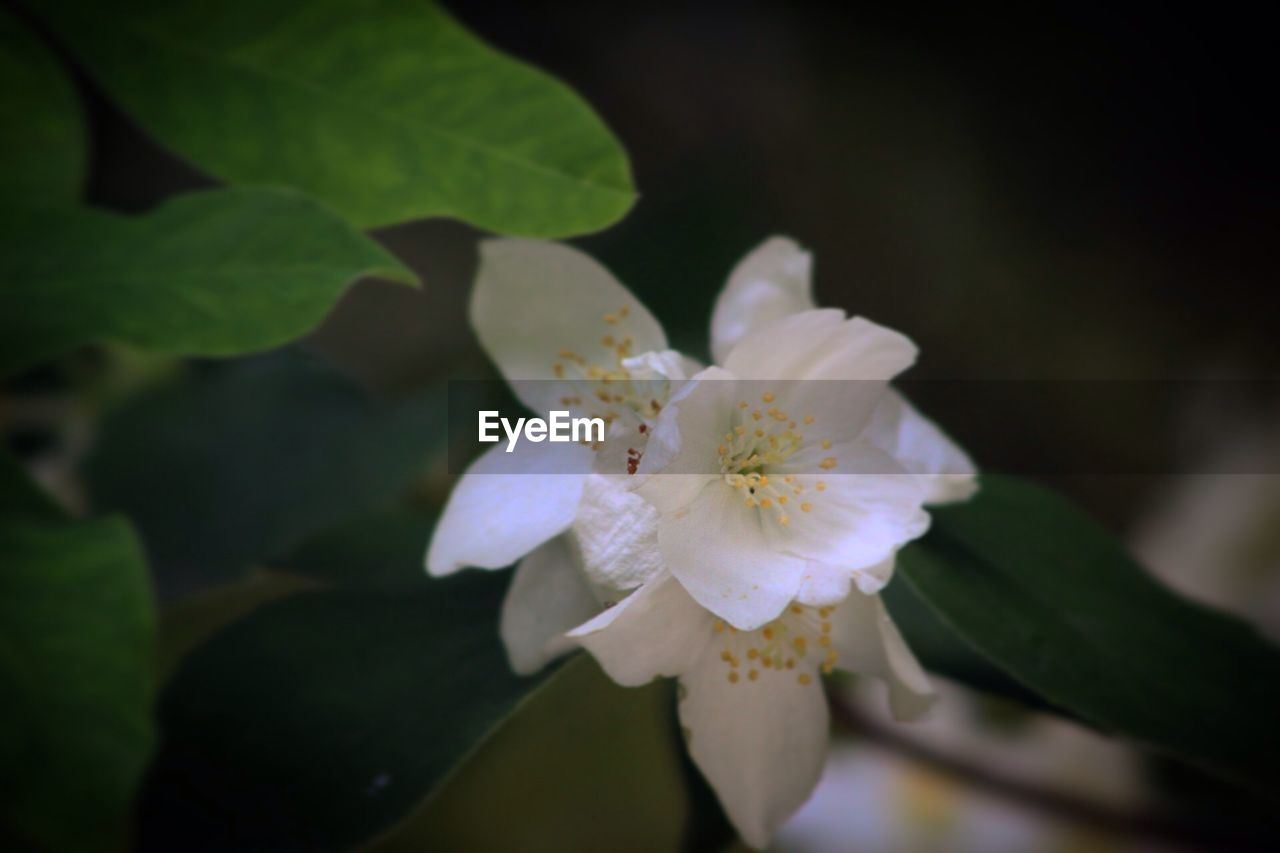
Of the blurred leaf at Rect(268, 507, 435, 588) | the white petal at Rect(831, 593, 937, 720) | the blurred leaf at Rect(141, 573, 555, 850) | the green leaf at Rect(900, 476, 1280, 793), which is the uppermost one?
the white petal at Rect(831, 593, 937, 720)

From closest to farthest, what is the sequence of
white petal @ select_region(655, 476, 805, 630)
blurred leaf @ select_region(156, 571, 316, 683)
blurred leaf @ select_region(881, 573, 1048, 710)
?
white petal @ select_region(655, 476, 805, 630) → blurred leaf @ select_region(881, 573, 1048, 710) → blurred leaf @ select_region(156, 571, 316, 683)

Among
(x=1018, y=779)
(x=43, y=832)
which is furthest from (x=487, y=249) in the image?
(x=1018, y=779)

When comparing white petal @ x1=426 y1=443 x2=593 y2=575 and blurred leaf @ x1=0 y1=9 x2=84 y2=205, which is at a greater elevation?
blurred leaf @ x1=0 y1=9 x2=84 y2=205

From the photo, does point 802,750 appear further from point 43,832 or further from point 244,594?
point 244,594

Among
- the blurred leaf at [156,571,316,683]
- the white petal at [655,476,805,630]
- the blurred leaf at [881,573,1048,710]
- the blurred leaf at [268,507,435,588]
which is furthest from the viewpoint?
the blurred leaf at [156,571,316,683]

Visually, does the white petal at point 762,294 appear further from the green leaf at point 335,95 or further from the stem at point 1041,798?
the stem at point 1041,798

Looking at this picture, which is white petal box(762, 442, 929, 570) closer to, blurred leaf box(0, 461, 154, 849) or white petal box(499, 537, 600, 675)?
white petal box(499, 537, 600, 675)

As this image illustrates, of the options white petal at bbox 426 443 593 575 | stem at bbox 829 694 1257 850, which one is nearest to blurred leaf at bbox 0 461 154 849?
white petal at bbox 426 443 593 575
